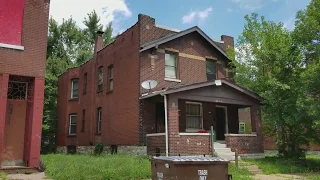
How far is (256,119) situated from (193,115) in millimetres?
Answer: 3593

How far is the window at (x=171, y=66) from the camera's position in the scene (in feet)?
63.4

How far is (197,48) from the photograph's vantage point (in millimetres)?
20516

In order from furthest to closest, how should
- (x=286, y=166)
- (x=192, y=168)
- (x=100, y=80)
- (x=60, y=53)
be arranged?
(x=60, y=53), (x=100, y=80), (x=286, y=166), (x=192, y=168)

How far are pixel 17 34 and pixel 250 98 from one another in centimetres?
1245

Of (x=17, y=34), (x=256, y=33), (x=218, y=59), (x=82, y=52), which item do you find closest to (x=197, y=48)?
(x=218, y=59)

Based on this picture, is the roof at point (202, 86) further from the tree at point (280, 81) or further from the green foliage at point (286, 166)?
the green foliage at point (286, 166)

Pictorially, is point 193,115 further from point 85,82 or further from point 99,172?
point 85,82

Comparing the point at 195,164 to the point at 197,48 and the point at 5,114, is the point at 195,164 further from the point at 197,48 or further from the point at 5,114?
the point at 197,48

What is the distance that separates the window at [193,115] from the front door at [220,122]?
76.8 inches

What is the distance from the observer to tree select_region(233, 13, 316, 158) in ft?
53.9

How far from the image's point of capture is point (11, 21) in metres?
12.9

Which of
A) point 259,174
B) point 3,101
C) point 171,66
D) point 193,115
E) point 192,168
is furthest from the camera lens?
point 171,66

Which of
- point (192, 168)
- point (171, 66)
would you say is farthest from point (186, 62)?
point (192, 168)

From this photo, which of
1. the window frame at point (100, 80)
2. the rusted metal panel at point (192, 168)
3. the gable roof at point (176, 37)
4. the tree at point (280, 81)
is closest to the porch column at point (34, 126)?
the gable roof at point (176, 37)
